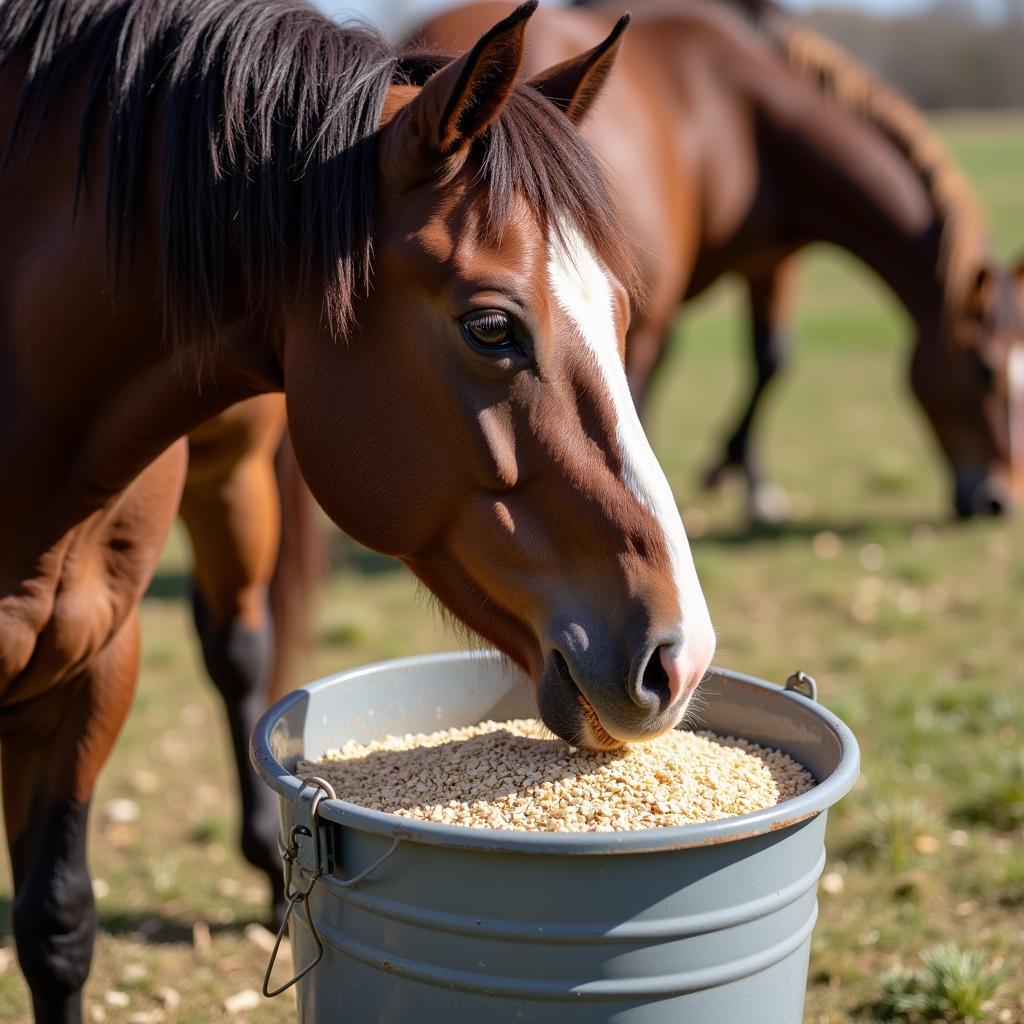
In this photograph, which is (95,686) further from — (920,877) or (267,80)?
(920,877)

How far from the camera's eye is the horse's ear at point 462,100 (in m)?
1.75

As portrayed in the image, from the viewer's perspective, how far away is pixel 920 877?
11.1 ft

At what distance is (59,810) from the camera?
2.63 metres

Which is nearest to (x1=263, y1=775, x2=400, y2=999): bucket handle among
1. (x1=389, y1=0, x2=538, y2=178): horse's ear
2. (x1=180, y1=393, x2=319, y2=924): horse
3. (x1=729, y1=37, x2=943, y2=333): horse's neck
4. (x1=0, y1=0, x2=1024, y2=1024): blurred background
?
(x1=389, y1=0, x2=538, y2=178): horse's ear

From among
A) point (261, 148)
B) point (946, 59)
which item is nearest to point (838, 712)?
point (261, 148)

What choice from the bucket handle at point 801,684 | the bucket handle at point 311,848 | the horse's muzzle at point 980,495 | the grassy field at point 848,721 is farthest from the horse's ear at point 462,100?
the horse's muzzle at point 980,495

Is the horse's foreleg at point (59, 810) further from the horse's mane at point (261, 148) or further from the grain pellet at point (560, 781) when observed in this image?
the horse's mane at point (261, 148)

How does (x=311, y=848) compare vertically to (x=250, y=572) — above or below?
above

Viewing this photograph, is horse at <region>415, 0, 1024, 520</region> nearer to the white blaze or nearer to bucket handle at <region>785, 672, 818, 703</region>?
bucket handle at <region>785, 672, 818, 703</region>

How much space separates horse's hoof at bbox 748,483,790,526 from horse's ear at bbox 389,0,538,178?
566 centimetres

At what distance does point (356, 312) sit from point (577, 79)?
65 cm

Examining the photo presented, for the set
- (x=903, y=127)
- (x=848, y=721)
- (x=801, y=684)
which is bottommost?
(x=848, y=721)

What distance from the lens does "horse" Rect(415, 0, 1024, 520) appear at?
18.9 feet

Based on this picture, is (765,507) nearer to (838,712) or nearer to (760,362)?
(760,362)
